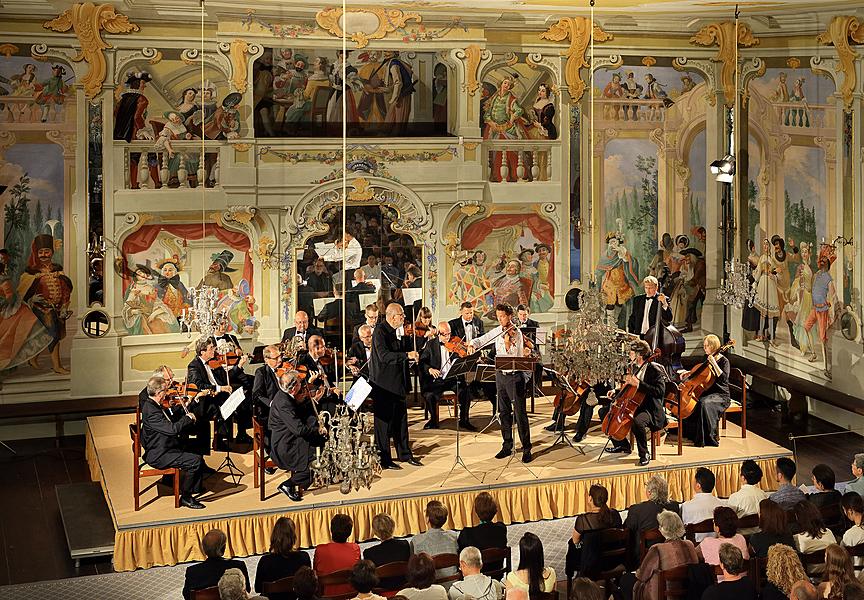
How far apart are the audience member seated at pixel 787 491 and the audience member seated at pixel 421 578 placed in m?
3.12

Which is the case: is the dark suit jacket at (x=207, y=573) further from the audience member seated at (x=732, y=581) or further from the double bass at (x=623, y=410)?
the double bass at (x=623, y=410)

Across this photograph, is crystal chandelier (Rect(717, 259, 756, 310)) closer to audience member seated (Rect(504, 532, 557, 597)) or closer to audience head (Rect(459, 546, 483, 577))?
audience member seated (Rect(504, 532, 557, 597))

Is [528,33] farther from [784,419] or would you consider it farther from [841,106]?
[784,419]

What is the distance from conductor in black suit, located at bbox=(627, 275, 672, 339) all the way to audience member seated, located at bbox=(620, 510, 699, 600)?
605cm

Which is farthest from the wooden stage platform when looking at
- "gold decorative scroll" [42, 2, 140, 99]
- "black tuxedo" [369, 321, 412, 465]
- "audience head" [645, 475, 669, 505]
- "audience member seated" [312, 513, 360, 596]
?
"gold decorative scroll" [42, 2, 140, 99]

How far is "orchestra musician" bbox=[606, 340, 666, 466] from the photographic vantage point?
43.3 feet

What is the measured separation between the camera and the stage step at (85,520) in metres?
11.6

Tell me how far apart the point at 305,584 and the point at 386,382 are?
15.7ft

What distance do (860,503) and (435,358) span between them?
5695 millimetres

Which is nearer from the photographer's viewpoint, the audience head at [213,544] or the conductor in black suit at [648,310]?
the audience head at [213,544]

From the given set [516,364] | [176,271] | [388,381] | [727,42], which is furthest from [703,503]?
[727,42]

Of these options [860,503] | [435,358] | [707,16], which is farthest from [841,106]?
[860,503]

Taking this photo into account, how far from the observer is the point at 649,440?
1426 centimetres

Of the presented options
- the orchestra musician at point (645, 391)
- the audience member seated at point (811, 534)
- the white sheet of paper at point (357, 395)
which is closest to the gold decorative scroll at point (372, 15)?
the orchestra musician at point (645, 391)
